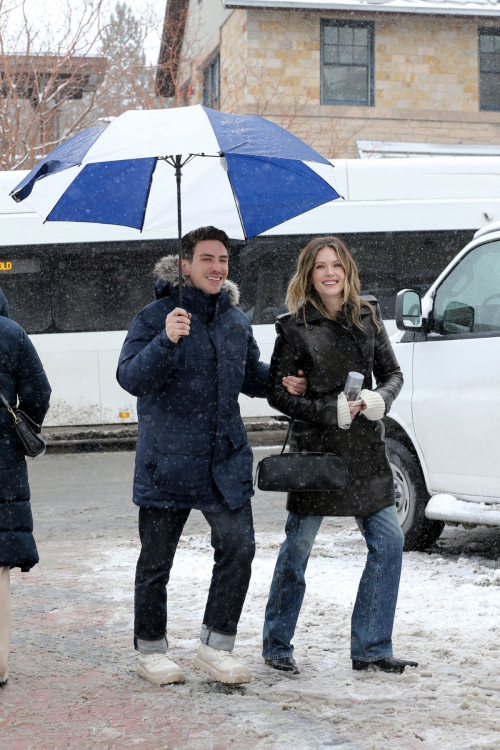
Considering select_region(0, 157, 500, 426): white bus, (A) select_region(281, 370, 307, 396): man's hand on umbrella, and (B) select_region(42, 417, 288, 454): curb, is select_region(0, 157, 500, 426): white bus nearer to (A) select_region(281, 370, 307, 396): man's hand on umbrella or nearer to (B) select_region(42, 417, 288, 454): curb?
(B) select_region(42, 417, 288, 454): curb

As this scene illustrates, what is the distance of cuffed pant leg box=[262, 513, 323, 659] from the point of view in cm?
445

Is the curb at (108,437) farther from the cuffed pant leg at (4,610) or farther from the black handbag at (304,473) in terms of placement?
A: the cuffed pant leg at (4,610)

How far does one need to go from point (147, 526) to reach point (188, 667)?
69 cm

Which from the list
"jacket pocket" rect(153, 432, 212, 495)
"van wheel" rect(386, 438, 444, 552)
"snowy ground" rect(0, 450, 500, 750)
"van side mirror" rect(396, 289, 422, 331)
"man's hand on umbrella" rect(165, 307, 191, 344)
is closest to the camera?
"snowy ground" rect(0, 450, 500, 750)

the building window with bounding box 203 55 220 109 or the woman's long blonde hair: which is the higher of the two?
the building window with bounding box 203 55 220 109

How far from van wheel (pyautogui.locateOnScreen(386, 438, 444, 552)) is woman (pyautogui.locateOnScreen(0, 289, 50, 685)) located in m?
3.15

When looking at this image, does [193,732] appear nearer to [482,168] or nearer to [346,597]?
[346,597]

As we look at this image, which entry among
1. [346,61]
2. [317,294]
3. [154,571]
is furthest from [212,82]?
[154,571]

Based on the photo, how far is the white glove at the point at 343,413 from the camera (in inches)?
168

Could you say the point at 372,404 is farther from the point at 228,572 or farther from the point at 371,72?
the point at 371,72

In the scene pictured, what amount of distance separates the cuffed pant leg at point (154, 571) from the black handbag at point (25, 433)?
491 mm

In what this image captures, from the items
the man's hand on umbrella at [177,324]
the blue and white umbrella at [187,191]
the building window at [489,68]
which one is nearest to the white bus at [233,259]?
the blue and white umbrella at [187,191]

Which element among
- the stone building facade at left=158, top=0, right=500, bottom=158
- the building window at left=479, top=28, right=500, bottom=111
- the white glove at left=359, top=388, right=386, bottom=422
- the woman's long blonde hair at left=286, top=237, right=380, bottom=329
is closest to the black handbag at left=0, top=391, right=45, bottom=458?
the woman's long blonde hair at left=286, top=237, right=380, bottom=329

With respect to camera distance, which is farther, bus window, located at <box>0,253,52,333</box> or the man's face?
bus window, located at <box>0,253,52,333</box>
